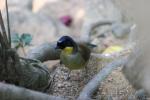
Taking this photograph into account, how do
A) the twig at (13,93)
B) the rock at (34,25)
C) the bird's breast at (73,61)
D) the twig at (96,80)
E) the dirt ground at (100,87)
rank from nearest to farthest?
the twig at (13,93), the twig at (96,80), the dirt ground at (100,87), the bird's breast at (73,61), the rock at (34,25)

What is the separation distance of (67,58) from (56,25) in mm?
4189

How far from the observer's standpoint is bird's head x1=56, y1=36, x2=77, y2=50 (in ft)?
11.6

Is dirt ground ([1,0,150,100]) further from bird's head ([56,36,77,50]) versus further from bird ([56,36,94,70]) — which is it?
bird's head ([56,36,77,50])

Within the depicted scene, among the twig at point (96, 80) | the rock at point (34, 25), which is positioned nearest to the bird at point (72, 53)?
the twig at point (96, 80)

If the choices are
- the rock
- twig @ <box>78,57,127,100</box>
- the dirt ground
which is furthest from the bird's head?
the rock

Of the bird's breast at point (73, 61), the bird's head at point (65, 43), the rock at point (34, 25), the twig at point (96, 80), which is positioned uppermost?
the twig at point (96, 80)

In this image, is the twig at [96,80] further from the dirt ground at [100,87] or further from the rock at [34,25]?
the rock at [34,25]

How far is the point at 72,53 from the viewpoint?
13.0 ft

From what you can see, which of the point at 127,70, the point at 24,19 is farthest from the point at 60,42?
the point at 24,19

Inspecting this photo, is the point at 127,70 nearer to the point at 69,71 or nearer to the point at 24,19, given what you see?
the point at 69,71

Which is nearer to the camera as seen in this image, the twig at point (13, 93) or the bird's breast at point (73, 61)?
the twig at point (13, 93)

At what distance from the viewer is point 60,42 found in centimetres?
356

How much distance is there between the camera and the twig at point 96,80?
7.93 feet

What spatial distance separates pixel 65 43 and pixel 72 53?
31cm
